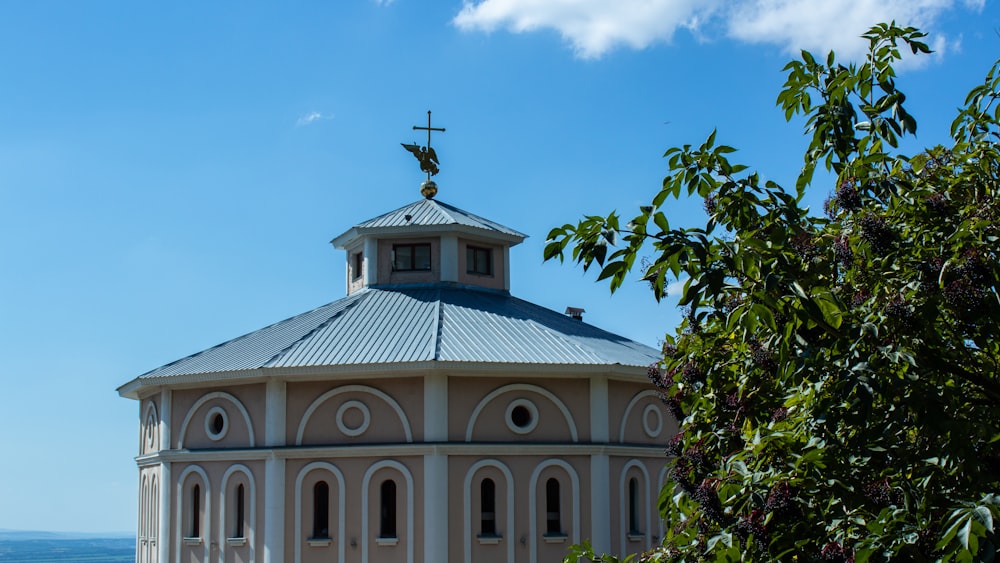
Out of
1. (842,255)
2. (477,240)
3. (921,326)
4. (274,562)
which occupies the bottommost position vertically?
(274,562)

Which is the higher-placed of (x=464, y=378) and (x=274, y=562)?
(x=464, y=378)

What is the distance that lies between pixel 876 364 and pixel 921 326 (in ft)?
2.14

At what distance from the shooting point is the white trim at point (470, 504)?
23.8 metres

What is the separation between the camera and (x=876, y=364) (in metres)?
7.36

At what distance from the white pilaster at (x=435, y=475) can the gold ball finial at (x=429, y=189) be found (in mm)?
9348

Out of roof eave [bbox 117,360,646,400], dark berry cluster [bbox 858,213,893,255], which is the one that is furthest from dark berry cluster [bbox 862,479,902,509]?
roof eave [bbox 117,360,646,400]

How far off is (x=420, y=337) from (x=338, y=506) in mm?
3973

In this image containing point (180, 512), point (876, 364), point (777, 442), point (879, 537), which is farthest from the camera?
point (180, 512)

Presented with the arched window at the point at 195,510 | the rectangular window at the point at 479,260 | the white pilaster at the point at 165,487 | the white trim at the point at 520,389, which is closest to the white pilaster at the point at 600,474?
the white trim at the point at 520,389

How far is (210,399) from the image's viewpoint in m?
25.9

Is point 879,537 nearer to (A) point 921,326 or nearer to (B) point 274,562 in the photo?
(A) point 921,326

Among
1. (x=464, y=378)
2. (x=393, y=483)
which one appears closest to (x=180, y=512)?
(x=393, y=483)

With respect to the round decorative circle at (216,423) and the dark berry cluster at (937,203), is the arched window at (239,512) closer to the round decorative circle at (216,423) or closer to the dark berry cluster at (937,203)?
the round decorative circle at (216,423)

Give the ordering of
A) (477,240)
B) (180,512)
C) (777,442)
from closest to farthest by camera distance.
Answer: (777,442) → (180,512) → (477,240)
